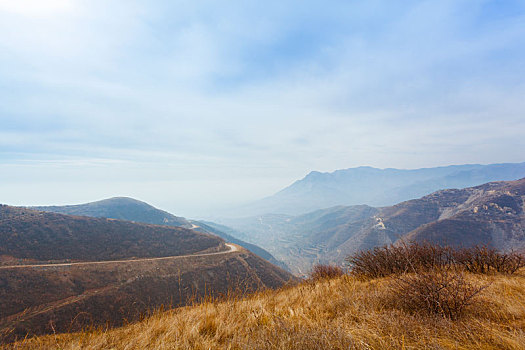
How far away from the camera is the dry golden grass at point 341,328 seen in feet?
6.89

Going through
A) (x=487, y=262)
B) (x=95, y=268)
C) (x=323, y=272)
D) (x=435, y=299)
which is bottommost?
(x=95, y=268)

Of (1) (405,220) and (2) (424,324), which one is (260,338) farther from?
(1) (405,220)

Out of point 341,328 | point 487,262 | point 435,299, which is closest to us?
point 341,328

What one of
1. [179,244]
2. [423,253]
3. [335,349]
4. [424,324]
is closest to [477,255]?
[423,253]

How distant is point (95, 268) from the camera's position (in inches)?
2004

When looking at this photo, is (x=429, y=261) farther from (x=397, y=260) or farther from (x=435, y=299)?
(x=435, y=299)

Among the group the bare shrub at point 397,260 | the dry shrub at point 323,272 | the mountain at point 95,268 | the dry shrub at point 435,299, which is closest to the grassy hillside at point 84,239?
the mountain at point 95,268

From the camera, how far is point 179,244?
276 ft

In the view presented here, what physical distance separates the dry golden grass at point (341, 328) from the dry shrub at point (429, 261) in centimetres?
218

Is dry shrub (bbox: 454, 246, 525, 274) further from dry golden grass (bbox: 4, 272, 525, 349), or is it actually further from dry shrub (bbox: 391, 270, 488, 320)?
dry shrub (bbox: 391, 270, 488, 320)

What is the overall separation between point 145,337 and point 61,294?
55575 millimetres

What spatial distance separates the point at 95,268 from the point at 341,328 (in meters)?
65.7

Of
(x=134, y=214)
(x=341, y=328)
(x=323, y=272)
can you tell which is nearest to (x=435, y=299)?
(x=341, y=328)

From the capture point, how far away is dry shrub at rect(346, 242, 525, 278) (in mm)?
6062
